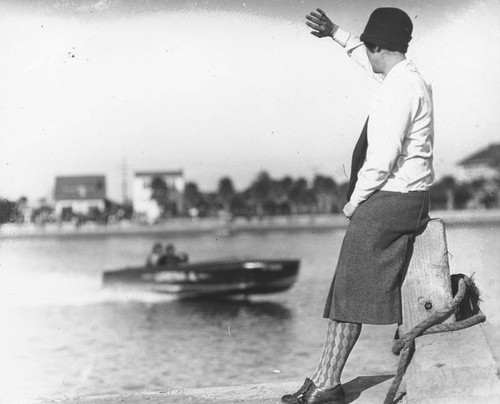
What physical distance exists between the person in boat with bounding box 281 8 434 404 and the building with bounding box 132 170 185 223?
338 ft

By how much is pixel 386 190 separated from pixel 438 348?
65 cm

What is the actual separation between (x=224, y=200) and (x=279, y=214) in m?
13.9

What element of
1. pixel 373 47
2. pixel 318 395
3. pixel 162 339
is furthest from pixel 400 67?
pixel 162 339

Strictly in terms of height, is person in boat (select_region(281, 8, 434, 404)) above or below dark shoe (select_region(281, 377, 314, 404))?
above

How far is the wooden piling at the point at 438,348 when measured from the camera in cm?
288

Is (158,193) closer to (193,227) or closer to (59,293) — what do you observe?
(193,227)

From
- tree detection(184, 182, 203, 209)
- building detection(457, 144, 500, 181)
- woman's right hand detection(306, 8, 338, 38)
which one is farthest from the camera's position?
tree detection(184, 182, 203, 209)

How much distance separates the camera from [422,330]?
121 inches

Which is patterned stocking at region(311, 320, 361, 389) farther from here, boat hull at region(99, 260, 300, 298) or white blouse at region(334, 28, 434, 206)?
boat hull at region(99, 260, 300, 298)

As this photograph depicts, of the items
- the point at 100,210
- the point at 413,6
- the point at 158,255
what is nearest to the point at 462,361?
the point at 413,6

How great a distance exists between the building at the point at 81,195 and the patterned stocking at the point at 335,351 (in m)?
106

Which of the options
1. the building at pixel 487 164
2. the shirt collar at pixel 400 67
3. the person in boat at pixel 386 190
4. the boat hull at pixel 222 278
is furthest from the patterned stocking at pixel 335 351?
the building at pixel 487 164

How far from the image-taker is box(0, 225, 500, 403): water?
12.6m

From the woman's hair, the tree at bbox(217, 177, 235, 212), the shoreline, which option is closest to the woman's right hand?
the woman's hair
